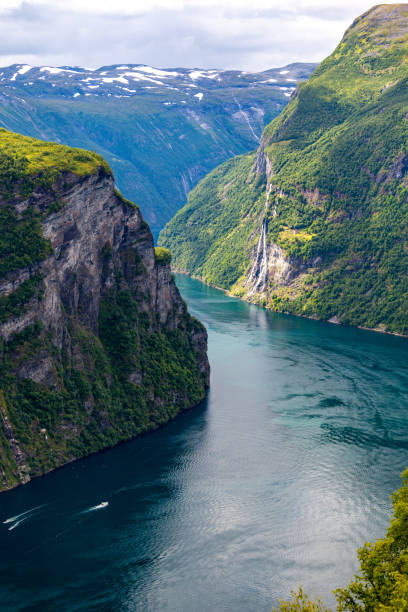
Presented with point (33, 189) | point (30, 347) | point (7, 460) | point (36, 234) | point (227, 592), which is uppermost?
point (33, 189)

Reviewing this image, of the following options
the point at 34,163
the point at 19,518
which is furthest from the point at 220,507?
the point at 34,163

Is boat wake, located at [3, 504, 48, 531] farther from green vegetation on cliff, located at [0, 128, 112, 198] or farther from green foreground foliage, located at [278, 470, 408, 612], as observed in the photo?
green vegetation on cliff, located at [0, 128, 112, 198]

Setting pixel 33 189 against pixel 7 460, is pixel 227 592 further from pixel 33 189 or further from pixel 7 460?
pixel 33 189

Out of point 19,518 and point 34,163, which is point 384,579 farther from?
point 34,163

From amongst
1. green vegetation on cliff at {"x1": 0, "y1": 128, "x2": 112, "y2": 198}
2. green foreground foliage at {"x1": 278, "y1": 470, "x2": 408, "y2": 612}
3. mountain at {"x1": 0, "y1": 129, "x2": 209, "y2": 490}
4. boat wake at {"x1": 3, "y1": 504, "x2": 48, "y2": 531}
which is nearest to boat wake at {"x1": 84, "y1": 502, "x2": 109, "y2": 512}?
boat wake at {"x1": 3, "y1": 504, "x2": 48, "y2": 531}

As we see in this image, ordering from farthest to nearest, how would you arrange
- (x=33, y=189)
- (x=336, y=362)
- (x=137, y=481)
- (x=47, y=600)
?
(x=336, y=362) < (x=33, y=189) < (x=137, y=481) < (x=47, y=600)

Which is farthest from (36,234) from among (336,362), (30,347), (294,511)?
(336,362)
